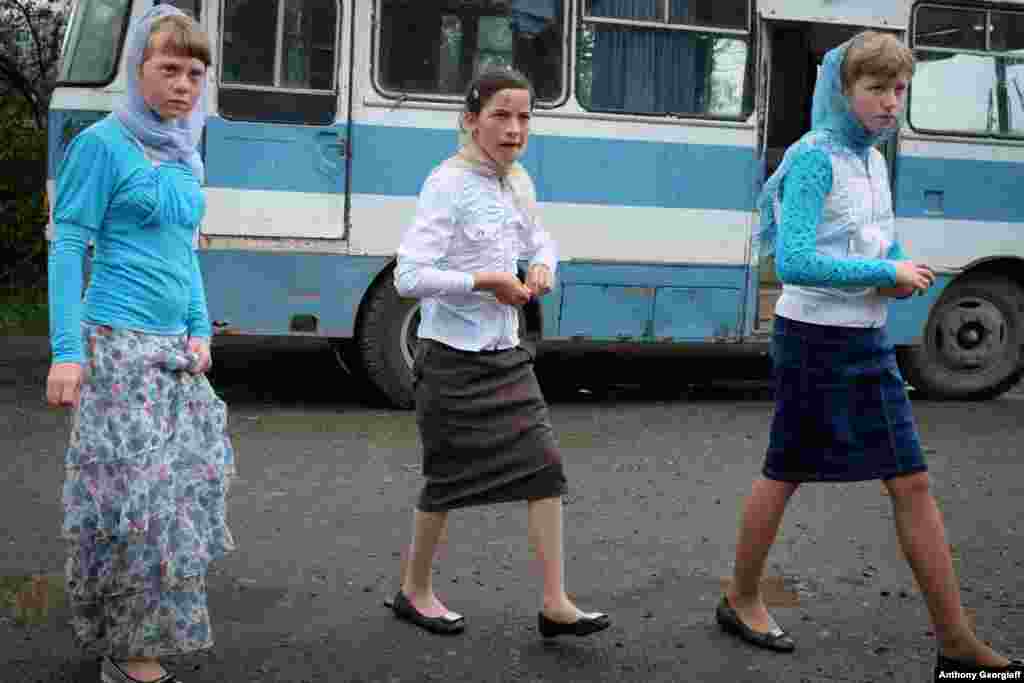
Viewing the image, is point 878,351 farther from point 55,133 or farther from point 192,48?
point 55,133

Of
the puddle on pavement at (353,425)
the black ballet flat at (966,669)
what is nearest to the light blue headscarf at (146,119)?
the black ballet flat at (966,669)

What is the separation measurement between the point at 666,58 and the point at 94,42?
3.51 m

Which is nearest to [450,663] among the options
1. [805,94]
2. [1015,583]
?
[1015,583]

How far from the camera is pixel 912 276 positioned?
4.21 metres

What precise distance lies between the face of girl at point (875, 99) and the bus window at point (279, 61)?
17.6 ft

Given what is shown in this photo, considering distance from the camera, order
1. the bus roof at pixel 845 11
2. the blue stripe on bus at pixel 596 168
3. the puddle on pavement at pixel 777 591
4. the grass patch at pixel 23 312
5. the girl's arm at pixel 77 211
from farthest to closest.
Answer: the grass patch at pixel 23 312
the bus roof at pixel 845 11
the blue stripe on bus at pixel 596 168
the puddle on pavement at pixel 777 591
the girl's arm at pixel 77 211

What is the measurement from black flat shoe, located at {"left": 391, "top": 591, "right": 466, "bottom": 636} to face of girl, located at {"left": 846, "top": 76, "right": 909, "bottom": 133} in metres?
1.88

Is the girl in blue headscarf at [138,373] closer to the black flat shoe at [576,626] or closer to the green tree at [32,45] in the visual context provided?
the black flat shoe at [576,626]

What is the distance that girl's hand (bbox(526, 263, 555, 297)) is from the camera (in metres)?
4.47

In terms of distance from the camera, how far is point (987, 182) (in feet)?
35.1

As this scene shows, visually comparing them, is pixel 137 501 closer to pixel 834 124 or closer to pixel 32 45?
pixel 834 124

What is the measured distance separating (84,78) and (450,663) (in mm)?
5834

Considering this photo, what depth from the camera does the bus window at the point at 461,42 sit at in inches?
369

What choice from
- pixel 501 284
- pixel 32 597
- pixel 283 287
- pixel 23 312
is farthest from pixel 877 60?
pixel 23 312
